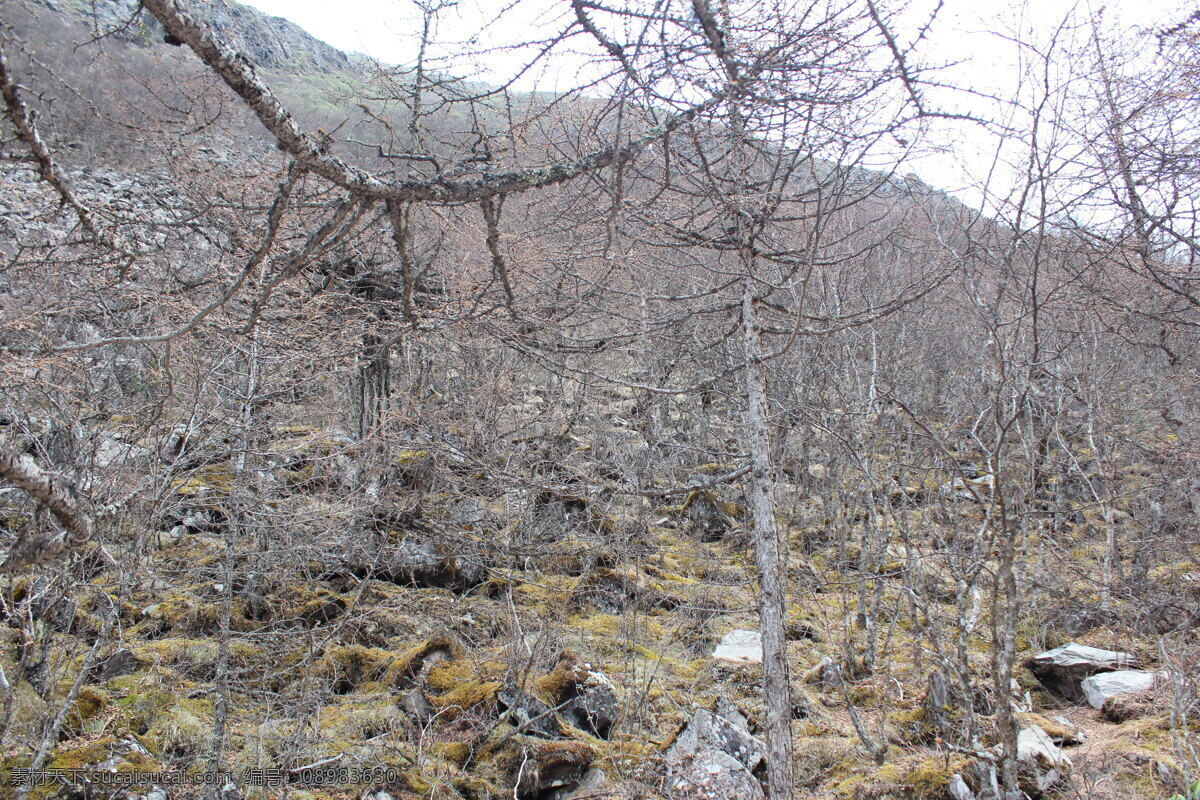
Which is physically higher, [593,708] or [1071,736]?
[1071,736]

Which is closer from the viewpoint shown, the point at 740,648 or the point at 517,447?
the point at 740,648

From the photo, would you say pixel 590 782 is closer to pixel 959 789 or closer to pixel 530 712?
pixel 530 712

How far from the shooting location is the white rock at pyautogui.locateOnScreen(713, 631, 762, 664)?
7.34m

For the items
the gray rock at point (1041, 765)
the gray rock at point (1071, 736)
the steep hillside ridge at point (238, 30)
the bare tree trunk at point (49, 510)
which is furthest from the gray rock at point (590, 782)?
the steep hillside ridge at point (238, 30)

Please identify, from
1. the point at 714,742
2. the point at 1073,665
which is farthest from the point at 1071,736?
the point at 714,742

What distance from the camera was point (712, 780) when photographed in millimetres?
4660

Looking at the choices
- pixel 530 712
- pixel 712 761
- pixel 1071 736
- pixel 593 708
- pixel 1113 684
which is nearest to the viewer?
pixel 712 761

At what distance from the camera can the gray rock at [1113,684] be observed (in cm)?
623

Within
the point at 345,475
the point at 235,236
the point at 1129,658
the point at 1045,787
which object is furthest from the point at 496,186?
the point at 1129,658

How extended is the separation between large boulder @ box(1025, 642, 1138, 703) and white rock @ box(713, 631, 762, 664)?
3032 millimetres

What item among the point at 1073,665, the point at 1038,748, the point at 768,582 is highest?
the point at 768,582

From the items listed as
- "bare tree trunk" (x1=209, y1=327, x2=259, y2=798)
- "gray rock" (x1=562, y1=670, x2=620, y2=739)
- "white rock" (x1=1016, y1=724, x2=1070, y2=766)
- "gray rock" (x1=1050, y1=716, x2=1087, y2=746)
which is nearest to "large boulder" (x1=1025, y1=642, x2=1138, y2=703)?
"gray rock" (x1=1050, y1=716, x2=1087, y2=746)

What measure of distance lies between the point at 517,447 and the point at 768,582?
672 centimetres

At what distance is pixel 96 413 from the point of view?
4.85 meters
